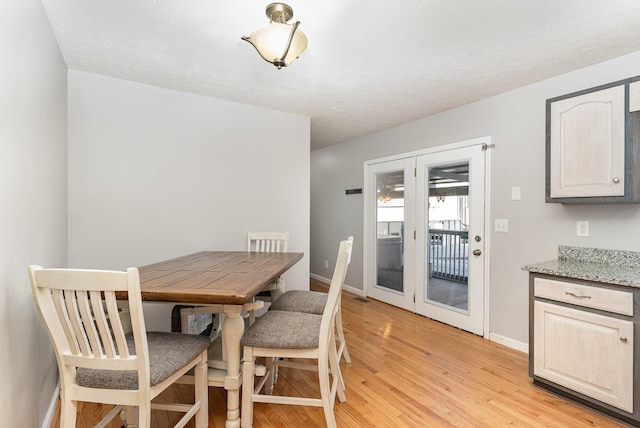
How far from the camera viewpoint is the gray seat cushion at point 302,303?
2121 millimetres

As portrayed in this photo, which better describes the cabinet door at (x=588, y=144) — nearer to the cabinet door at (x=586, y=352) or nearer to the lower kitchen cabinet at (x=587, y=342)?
the lower kitchen cabinet at (x=587, y=342)

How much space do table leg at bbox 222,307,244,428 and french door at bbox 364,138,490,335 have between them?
2529 millimetres

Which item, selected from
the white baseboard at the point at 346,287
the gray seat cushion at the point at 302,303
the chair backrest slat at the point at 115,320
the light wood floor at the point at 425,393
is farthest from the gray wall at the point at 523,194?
the chair backrest slat at the point at 115,320

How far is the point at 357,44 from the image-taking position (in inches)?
80.9

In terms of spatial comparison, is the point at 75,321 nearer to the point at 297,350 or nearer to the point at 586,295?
the point at 297,350

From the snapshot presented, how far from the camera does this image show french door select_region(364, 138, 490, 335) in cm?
314

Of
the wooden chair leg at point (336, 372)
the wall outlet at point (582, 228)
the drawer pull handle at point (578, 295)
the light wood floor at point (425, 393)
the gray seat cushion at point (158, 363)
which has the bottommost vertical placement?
the light wood floor at point (425, 393)

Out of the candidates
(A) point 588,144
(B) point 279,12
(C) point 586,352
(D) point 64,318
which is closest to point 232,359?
(D) point 64,318

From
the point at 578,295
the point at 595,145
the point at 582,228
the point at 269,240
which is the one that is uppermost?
the point at 595,145

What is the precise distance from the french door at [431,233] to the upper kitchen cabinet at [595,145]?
0.81 metres

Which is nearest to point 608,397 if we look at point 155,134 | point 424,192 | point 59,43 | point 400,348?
point 400,348

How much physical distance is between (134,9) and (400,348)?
10.3ft

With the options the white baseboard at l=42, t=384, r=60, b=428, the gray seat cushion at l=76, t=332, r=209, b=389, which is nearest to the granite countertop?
the gray seat cushion at l=76, t=332, r=209, b=389

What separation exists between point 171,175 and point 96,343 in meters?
2.02
